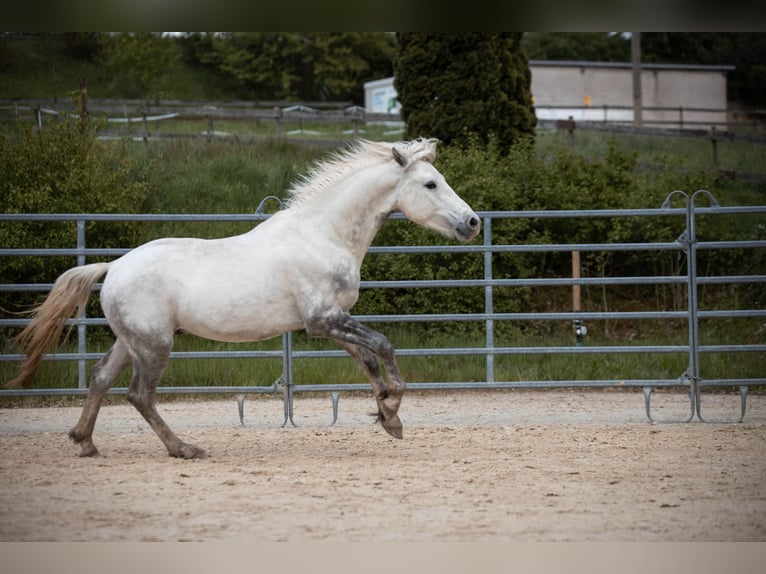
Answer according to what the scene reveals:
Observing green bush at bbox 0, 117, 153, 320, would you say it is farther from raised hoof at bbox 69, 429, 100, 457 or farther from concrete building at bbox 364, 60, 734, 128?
concrete building at bbox 364, 60, 734, 128

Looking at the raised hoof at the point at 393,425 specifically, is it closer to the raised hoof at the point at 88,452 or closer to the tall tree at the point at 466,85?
the raised hoof at the point at 88,452

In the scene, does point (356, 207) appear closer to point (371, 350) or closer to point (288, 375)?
point (371, 350)

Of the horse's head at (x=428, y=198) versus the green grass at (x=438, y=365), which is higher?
the horse's head at (x=428, y=198)

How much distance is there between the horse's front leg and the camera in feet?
16.8

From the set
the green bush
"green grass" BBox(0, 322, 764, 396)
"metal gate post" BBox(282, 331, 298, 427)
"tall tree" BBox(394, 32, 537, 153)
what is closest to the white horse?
"metal gate post" BBox(282, 331, 298, 427)

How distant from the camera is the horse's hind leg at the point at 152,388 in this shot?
508 centimetres

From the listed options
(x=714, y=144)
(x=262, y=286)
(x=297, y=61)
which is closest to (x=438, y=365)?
(x=262, y=286)

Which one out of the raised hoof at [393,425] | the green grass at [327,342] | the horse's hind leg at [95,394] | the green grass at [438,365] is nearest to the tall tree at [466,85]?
the green grass at [327,342]

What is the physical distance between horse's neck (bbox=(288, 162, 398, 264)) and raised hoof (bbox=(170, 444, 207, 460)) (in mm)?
1404

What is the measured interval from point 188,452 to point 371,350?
1151 mm

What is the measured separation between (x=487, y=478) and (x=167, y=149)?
913 centimetres

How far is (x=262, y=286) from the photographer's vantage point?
5.15 m

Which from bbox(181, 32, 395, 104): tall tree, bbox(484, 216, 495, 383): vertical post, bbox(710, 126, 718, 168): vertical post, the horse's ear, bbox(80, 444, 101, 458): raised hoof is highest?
bbox(181, 32, 395, 104): tall tree

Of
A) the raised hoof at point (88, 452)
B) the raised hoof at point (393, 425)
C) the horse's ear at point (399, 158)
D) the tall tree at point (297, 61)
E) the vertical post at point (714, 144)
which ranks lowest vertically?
the raised hoof at point (88, 452)
